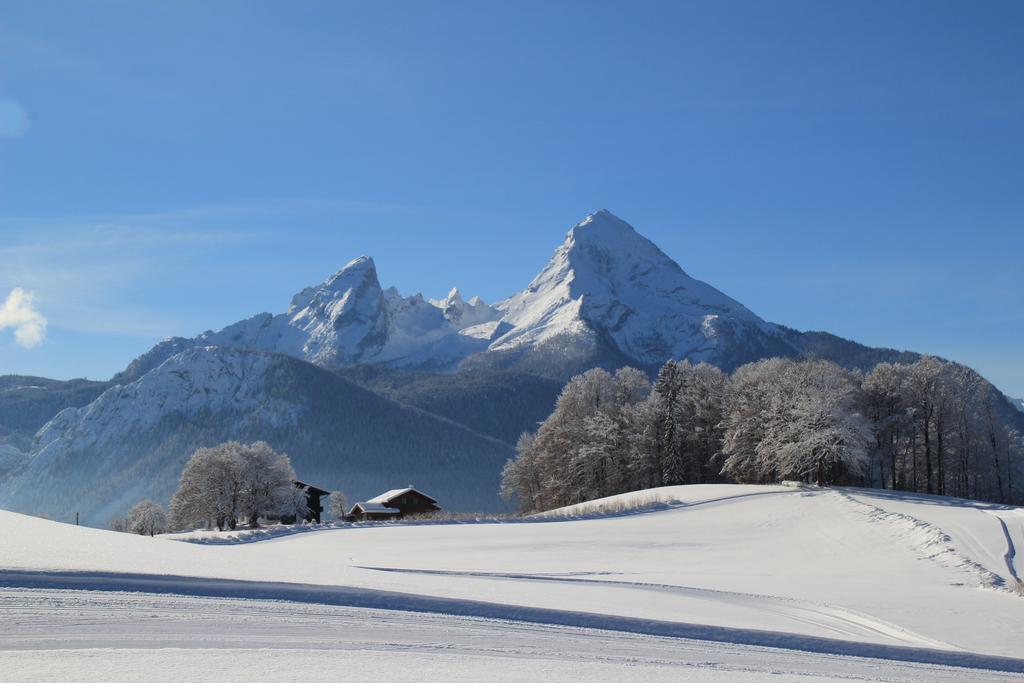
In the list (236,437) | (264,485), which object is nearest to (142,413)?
(236,437)

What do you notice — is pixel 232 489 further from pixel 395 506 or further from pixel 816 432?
pixel 816 432

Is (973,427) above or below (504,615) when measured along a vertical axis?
above

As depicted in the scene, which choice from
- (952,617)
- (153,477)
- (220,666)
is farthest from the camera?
(153,477)

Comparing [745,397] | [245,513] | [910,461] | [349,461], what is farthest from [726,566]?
[349,461]

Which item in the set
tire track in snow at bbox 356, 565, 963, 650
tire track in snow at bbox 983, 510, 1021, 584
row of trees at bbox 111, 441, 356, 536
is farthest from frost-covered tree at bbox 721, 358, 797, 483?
tire track in snow at bbox 356, 565, 963, 650

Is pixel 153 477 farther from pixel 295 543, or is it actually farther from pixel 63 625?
pixel 63 625

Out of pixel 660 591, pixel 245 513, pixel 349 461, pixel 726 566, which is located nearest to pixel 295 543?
pixel 726 566

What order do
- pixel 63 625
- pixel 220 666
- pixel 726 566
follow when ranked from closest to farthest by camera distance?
pixel 220 666, pixel 63 625, pixel 726 566

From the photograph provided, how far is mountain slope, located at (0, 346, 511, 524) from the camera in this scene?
169m

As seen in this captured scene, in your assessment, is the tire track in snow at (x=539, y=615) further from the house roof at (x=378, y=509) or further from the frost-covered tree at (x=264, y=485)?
the house roof at (x=378, y=509)

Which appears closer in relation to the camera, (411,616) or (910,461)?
(411,616)

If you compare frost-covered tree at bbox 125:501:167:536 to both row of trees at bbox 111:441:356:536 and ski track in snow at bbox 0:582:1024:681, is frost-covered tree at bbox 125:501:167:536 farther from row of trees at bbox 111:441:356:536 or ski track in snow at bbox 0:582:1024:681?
ski track in snow at bbox 0:582:1024:681

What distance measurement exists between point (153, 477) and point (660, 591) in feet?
561

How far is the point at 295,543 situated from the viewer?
35375 mm
